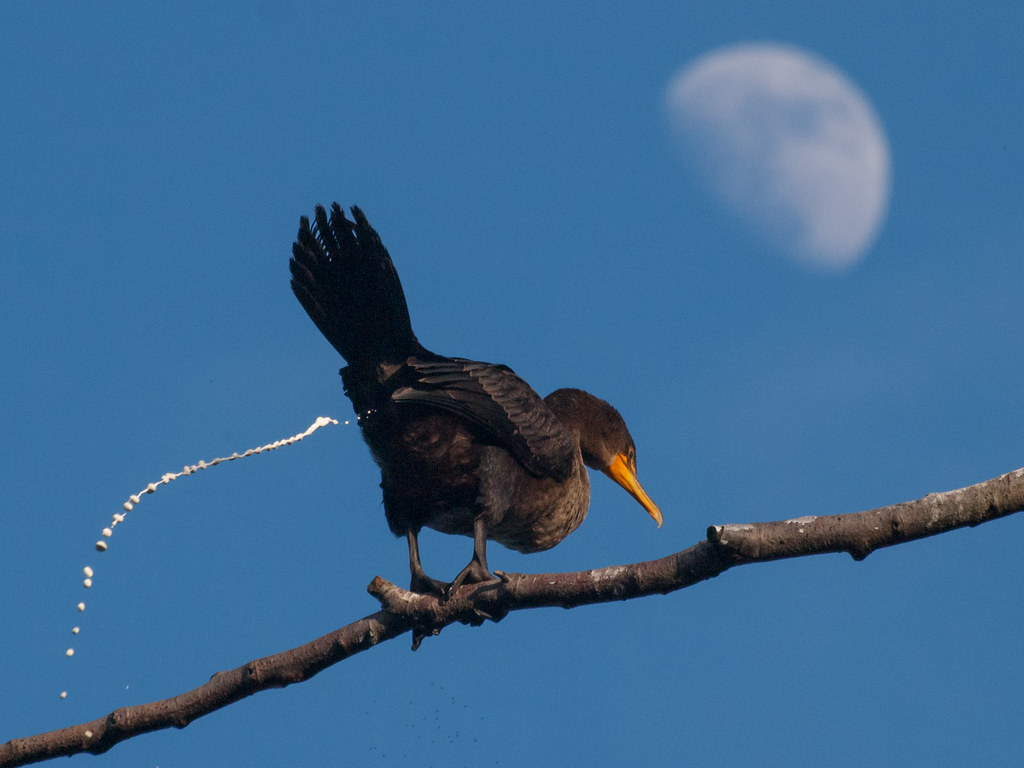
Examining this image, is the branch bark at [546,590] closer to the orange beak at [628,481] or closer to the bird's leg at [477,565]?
the bird's leg at [477,565]

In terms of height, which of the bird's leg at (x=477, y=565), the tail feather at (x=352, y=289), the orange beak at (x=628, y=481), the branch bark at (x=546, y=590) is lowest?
the branch bark at (x=546, y=590)

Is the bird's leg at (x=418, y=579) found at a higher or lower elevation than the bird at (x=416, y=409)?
lower

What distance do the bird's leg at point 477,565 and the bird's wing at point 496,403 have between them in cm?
45

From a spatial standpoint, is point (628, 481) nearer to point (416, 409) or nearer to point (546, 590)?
point (416, 409)

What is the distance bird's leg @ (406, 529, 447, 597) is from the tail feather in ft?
3.08

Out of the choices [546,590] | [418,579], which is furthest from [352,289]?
[546,590]

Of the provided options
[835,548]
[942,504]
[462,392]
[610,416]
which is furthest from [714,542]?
A: [610,416]

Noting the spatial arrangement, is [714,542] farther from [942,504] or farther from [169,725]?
[169,725]

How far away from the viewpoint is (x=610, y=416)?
730 centimetres

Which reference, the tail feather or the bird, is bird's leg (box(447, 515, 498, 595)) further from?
the tail feather

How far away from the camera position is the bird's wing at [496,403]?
530cm

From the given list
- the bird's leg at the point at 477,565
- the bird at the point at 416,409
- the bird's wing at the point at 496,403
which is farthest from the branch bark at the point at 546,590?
the bird's wing at the point at 496,403

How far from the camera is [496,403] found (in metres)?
5.43

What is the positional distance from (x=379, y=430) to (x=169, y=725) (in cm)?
197
